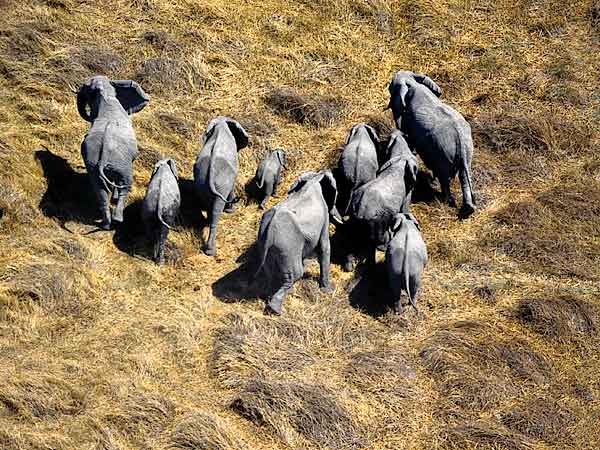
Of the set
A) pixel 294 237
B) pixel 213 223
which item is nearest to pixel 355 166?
pixel 213 223

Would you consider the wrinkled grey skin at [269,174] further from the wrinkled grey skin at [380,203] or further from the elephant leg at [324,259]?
the elephant leg at [324,259]

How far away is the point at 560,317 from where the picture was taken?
36.0 feet

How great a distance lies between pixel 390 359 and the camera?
10.3 m

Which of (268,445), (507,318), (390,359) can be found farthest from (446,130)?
(268,445)

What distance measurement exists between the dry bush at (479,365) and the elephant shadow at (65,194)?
5028 mm

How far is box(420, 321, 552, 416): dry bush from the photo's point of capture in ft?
32.4

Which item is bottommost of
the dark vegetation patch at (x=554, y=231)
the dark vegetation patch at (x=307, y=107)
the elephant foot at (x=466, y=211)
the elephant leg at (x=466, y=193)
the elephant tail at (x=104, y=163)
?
the dark vegetation patch at (x=554, y=231)

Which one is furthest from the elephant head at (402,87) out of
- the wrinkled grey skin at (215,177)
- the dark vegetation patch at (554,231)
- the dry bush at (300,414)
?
the dry bush at (300,414)

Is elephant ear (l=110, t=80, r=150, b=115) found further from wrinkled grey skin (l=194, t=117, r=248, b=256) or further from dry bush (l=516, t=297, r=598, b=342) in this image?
dry bush (l=516, t=297, r=598, b=342)

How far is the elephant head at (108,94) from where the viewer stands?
1250 cm

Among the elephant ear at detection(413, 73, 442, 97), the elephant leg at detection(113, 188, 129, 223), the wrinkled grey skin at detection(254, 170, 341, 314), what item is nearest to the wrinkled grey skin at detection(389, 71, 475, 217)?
the elephant ear at detection(413, 73, 442, 97)

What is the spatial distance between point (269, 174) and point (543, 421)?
17.2 ft

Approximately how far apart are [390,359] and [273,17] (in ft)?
30.8

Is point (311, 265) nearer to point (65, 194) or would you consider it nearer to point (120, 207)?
point (120, 207)
